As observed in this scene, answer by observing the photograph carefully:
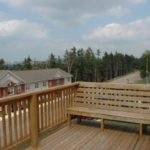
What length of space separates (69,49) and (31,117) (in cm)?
4873

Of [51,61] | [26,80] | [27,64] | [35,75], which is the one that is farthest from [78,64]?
[26,80]

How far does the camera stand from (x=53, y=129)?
484 cm

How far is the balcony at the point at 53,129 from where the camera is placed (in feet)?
11.9

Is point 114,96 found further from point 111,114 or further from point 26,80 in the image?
Answer: point 26,80

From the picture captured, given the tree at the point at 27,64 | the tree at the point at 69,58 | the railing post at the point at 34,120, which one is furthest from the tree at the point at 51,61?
the railing post at the point at 34,120

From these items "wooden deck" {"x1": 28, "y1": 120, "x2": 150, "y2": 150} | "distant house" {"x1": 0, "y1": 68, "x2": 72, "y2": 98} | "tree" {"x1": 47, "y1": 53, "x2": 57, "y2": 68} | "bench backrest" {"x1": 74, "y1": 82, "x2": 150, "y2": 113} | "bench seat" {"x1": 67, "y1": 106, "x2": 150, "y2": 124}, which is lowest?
"distant house" {"x1": 0, "y1": 68, "x2": 72, "y2": 98}

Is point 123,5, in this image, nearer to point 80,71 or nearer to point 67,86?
point 67,86

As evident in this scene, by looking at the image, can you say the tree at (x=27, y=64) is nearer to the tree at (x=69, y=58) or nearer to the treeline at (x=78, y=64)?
the treeline at (x=78, y=64)

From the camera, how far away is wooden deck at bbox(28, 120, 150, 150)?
3969 mm

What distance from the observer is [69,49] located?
52.3 m

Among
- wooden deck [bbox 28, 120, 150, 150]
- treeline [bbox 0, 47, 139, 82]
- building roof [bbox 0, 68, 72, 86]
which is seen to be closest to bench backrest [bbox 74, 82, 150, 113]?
wooden deck [bbox 28, 120, 150, 150]

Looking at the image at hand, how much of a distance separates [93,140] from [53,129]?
0.92m

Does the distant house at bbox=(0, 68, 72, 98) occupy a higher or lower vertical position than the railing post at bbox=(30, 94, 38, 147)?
lower

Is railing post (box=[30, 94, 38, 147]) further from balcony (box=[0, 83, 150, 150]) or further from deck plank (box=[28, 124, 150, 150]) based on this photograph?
deck plank (box=[28, 124, 150, 150])
